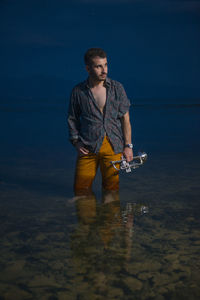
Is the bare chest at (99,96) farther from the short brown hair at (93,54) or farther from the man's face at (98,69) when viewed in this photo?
the short brown hair at (93,54)

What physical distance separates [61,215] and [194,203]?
1624 millimetres

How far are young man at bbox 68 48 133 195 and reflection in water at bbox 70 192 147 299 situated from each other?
45 centimetres

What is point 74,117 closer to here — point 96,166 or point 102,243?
point 96,166

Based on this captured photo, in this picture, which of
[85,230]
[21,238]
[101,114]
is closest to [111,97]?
[101,114]

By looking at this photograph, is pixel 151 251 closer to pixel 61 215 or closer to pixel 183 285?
pixel 183 285

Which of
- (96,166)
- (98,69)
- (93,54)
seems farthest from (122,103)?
(96,166)

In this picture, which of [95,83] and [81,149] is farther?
[81,149]

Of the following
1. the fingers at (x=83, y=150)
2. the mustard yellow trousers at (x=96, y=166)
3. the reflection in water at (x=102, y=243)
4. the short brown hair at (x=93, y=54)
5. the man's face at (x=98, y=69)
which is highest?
the short brown hair at (x=93, y=54)

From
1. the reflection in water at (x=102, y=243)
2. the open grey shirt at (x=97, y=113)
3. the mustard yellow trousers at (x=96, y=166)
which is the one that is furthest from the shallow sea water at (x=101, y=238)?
the open grey shirt at (x=97, y=113)

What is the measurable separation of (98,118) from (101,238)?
4.61 ft

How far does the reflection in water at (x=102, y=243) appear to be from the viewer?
2434 mm

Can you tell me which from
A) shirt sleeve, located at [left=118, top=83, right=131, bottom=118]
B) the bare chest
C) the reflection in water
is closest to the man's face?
the bare chest

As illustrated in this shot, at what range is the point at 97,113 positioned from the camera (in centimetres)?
405

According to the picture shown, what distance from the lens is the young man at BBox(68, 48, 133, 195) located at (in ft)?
13.0
